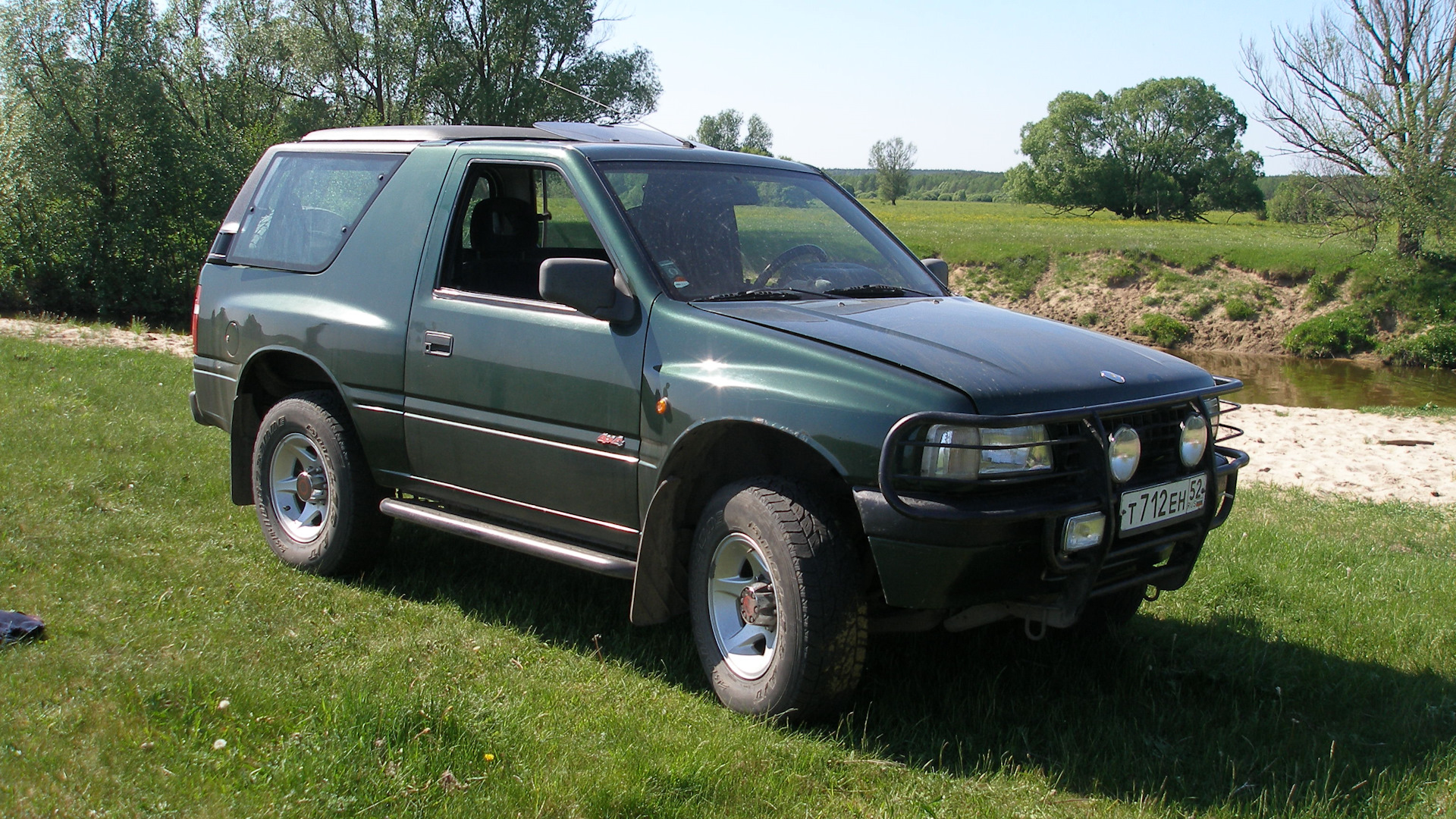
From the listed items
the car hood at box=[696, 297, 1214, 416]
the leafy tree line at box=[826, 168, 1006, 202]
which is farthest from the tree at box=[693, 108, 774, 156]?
the car hood at box=[696, 297, 1214, 416]

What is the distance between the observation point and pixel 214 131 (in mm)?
29422

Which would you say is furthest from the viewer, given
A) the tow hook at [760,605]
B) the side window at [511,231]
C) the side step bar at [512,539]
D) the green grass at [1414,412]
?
the green grass at [1414,412]

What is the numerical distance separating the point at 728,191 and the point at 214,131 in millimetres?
28493

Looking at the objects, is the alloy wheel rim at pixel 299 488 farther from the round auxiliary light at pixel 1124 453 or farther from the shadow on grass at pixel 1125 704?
the round auxiliary light at pixel 1124 453

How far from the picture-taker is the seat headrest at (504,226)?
536cm

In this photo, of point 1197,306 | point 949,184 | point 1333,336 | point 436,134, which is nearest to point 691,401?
point 436,134

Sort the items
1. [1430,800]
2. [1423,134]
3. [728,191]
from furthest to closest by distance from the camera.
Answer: [1423,134], [728,191], [1430,800]

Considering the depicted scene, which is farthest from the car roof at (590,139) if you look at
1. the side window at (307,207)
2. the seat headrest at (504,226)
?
Answer: the seat headrest at (504,226)

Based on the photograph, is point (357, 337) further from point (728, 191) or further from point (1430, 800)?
point (1430, 800)

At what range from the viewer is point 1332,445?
1365 centimetres

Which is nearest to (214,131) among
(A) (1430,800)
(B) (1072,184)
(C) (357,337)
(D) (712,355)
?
(C) (357,337)

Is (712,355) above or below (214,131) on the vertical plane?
below

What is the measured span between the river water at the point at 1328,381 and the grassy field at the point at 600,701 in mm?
16534

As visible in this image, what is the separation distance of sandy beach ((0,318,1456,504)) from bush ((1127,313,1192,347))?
1052 cm
